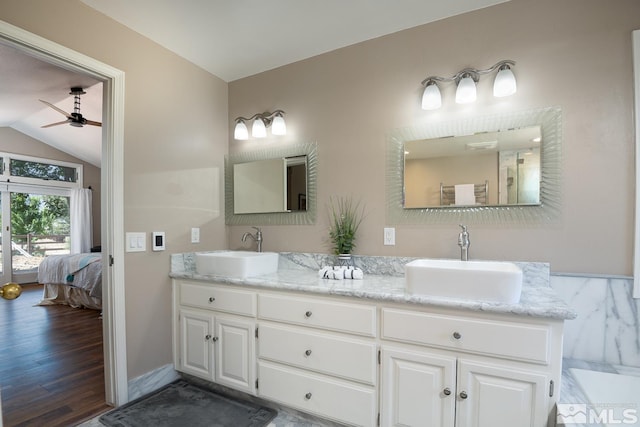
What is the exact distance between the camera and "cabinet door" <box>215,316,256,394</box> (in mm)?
1914

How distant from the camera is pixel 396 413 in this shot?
1.51m

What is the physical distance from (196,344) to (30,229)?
5.94m

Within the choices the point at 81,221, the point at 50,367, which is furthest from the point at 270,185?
the point at 81,221

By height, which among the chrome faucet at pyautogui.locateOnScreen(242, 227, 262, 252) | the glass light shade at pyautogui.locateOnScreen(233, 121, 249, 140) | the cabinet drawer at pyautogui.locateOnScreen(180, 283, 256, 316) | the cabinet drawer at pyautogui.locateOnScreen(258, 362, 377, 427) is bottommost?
the cabinet drawer at pyautogui.locateOnScreen(258, 362, 377, 427)

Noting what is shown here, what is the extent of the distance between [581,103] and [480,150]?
0.51 m

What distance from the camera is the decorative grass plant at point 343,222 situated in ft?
6.97

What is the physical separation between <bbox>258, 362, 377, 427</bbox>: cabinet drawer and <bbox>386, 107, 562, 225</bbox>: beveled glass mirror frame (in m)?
1.03

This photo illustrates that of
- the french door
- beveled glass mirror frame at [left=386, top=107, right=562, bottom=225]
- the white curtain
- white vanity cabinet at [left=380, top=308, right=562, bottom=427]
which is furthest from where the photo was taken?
the white curtain

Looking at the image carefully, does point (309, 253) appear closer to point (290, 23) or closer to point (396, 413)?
point (396, 413)

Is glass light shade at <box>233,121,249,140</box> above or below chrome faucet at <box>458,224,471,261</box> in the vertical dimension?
above

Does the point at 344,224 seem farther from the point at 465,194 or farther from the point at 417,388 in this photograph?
the point at 417,388

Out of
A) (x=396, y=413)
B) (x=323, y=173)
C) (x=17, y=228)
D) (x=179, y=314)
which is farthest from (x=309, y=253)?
(x=17, y=228)

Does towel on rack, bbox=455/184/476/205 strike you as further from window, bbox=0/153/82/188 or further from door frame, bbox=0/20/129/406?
window, bbox=0/153/82/188

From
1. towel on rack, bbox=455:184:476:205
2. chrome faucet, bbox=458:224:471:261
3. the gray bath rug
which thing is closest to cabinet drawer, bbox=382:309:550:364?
chrome faucet, bbox=458:224:471:261
